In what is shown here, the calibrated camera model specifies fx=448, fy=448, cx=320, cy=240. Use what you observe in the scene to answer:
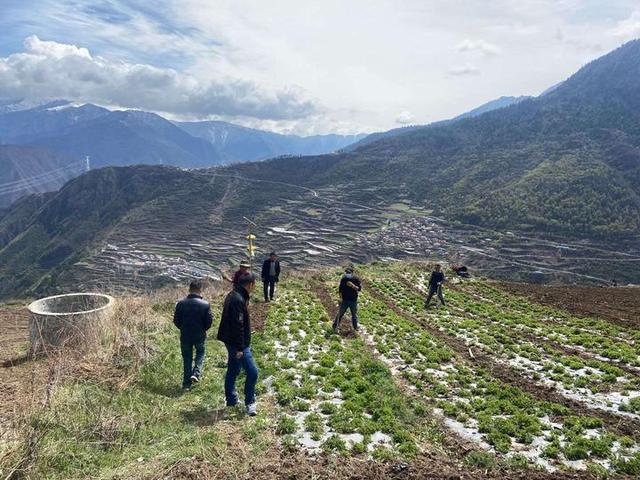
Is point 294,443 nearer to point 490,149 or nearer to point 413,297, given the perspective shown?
point 413,297

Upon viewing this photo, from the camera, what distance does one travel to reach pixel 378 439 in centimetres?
707

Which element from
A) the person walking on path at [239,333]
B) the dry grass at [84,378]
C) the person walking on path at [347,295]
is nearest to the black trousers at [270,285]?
the person walking on path at [347,295]

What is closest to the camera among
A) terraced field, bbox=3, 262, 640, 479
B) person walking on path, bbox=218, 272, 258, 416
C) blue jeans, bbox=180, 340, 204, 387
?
terraced field, bbox=3, 262, 640, 479

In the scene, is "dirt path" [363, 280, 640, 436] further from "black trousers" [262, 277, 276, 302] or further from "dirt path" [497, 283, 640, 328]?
"dirt path" [497, 283, 640, 328]

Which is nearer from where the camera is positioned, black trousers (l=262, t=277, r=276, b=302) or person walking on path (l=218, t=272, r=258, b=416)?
person walking on path (l=218, t=272, r=258, b=416)

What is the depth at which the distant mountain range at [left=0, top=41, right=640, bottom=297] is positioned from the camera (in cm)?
9688

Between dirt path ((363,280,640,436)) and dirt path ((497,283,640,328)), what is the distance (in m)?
7.79

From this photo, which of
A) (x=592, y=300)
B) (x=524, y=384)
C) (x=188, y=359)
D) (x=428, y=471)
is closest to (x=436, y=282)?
(x=592, y=300)

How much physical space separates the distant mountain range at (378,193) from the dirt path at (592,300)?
6593 cm

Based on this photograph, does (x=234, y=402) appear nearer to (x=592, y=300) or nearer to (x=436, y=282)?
(x=436, y=282)

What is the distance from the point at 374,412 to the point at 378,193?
127 metres

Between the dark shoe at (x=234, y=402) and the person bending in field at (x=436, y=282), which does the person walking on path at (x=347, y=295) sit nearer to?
the dark shoe at (x=234, y=402)

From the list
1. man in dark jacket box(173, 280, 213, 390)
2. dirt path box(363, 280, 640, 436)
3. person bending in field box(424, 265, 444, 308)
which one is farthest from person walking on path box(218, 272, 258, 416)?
person bending in field box(424, 265, 444, 308)

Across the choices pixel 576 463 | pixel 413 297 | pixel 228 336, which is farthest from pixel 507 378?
pixel 413 297
